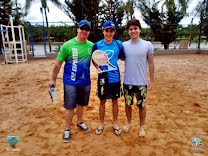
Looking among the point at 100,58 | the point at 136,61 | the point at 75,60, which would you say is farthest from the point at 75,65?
the point at 136,61

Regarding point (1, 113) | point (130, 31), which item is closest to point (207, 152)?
point (130, 31)

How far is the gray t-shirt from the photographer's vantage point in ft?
8.37

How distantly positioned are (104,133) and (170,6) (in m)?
15.2

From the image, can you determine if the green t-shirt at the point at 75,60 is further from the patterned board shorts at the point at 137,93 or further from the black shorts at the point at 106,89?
the patterned board shorts at the point at 137,93

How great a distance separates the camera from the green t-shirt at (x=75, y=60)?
2492mm

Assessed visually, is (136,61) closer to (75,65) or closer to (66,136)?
(75,65)

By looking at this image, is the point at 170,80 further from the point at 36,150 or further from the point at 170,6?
the point at 170,6

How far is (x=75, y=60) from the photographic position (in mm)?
2514

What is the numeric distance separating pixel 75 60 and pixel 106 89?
0.55 m

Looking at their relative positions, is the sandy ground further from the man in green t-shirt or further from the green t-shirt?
the green t-shirt

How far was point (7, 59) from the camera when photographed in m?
10.5

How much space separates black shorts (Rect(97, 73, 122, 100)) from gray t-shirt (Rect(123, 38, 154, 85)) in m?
0.19

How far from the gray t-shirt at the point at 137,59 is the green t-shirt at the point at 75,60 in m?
0.51

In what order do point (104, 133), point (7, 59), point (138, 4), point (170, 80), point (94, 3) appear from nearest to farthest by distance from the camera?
1. point (104, 133)
2. point (170, 80)
3. point (7, 59)
4. point (94, 3)
5. point (138, 4)
